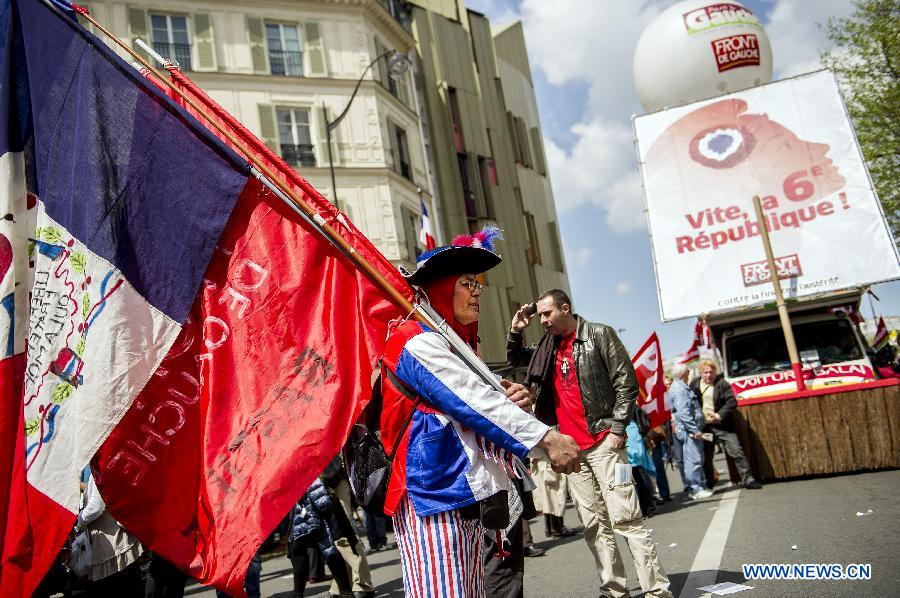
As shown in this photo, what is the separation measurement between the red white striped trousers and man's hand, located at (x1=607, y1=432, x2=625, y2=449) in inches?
107

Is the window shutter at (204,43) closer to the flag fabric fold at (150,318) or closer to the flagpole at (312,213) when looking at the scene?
the flag fabric fold at (150,318)

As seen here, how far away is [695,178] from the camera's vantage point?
14.6 meters

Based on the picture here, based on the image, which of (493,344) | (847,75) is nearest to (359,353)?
(847,75)

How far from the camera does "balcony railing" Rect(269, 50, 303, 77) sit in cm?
2931

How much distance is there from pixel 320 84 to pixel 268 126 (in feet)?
8.19

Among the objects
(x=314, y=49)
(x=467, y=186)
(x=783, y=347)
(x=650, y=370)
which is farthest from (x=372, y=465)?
(x=467, y=186)

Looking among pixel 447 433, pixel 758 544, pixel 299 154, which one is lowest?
pixel 758 544

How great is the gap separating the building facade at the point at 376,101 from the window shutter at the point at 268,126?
45 mm

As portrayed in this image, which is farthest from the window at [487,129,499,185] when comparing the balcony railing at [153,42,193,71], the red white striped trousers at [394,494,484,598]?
the red white striped trousers at [394,494,484,598]

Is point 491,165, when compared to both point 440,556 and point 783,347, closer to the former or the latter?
point 783,347

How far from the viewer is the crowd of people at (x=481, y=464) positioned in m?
3.32

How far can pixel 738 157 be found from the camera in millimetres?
14414

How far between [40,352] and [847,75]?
2615 cm

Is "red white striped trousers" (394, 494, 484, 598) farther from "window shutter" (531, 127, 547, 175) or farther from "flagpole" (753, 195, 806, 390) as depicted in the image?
"window shutter" (531, 127, 547, 175)
